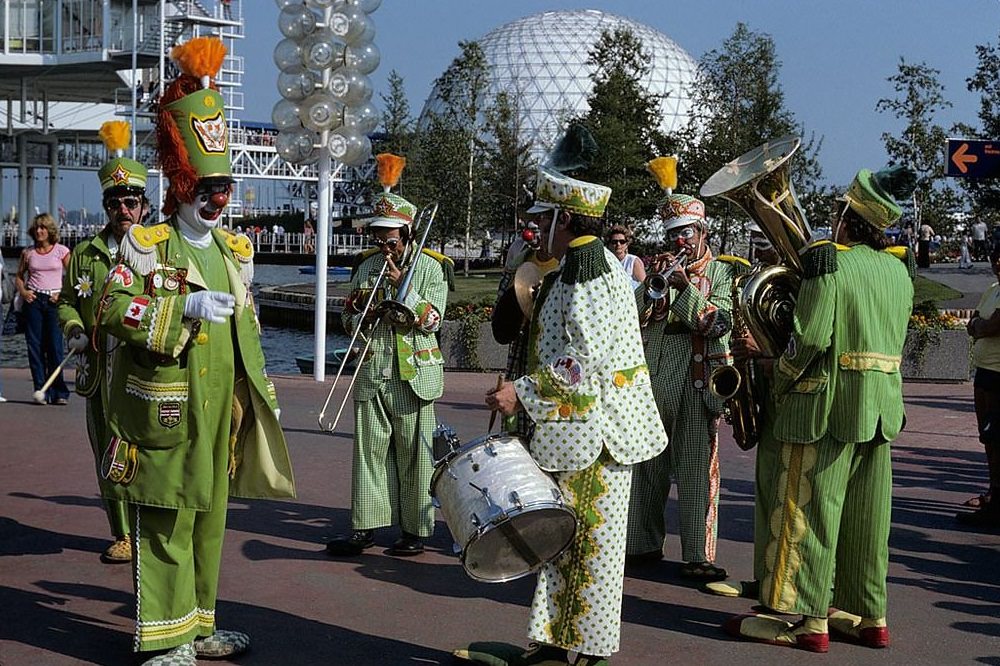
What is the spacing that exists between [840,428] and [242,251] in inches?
112

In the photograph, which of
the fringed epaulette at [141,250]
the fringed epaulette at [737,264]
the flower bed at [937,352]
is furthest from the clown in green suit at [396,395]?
the flower bed at [937,352]

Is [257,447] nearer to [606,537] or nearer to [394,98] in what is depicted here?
[606,537]

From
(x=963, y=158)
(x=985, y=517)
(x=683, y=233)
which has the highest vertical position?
(x=963, y=158)

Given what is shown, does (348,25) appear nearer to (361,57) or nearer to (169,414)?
(361,57)

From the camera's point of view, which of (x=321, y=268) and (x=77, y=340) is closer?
(x=77, y=340)

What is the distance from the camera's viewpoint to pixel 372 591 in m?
6.34

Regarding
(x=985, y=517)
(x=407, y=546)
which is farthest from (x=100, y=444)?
(x=985, y=517)

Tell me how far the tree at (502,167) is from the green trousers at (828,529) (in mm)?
32461

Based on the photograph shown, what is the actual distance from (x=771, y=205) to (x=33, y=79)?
56.3m

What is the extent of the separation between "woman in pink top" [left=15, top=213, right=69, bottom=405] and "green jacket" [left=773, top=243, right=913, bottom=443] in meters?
8.82

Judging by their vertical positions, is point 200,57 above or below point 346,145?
below

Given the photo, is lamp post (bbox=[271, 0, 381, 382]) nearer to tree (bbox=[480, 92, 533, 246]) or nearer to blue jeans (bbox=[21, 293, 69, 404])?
blue jeans (bbox=[21, 293, 69, 404])

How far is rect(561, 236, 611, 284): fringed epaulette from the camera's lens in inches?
187

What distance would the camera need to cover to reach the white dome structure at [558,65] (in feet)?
225
